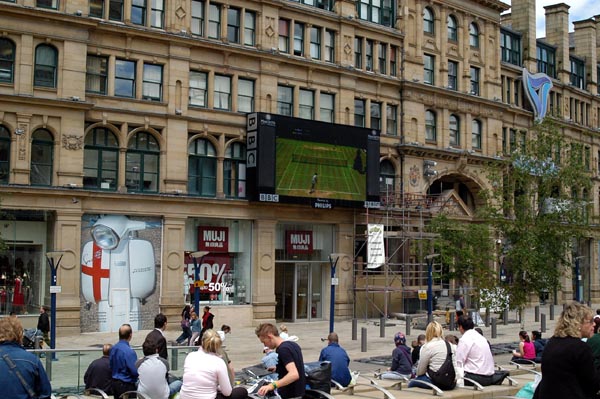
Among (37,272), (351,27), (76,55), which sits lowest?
(37,272)

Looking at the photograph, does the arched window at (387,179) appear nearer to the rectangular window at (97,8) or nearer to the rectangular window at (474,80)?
the rectangular window at (474,80)

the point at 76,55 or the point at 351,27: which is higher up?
the point at 351,27

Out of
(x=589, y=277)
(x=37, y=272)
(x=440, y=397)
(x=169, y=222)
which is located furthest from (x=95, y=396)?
(x=589, y=277)

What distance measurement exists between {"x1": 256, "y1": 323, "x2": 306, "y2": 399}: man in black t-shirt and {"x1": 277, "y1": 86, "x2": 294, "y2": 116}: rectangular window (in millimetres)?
31971

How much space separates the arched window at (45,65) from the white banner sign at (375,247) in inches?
721

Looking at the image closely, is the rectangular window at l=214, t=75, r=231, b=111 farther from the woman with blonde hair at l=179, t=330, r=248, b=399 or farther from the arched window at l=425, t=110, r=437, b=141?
the woman with blonde hair at l=179, t=330, r=248, b=399

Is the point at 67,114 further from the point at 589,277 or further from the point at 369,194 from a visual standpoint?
the point at 589,277

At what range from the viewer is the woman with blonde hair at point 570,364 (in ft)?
25.2

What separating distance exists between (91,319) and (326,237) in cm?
1466

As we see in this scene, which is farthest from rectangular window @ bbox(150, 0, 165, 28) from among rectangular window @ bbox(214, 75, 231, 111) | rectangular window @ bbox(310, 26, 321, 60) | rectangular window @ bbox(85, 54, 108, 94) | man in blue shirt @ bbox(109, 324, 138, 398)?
man in blue shirt @ bbox(109, 324, 138, 398)

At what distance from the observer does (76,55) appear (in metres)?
34.2

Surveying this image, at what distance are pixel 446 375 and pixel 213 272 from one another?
25442 mm

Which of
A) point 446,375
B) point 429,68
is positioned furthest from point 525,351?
point 429,68

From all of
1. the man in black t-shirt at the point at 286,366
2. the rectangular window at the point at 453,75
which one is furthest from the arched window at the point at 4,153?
the rectangular window at the point at 453,75
